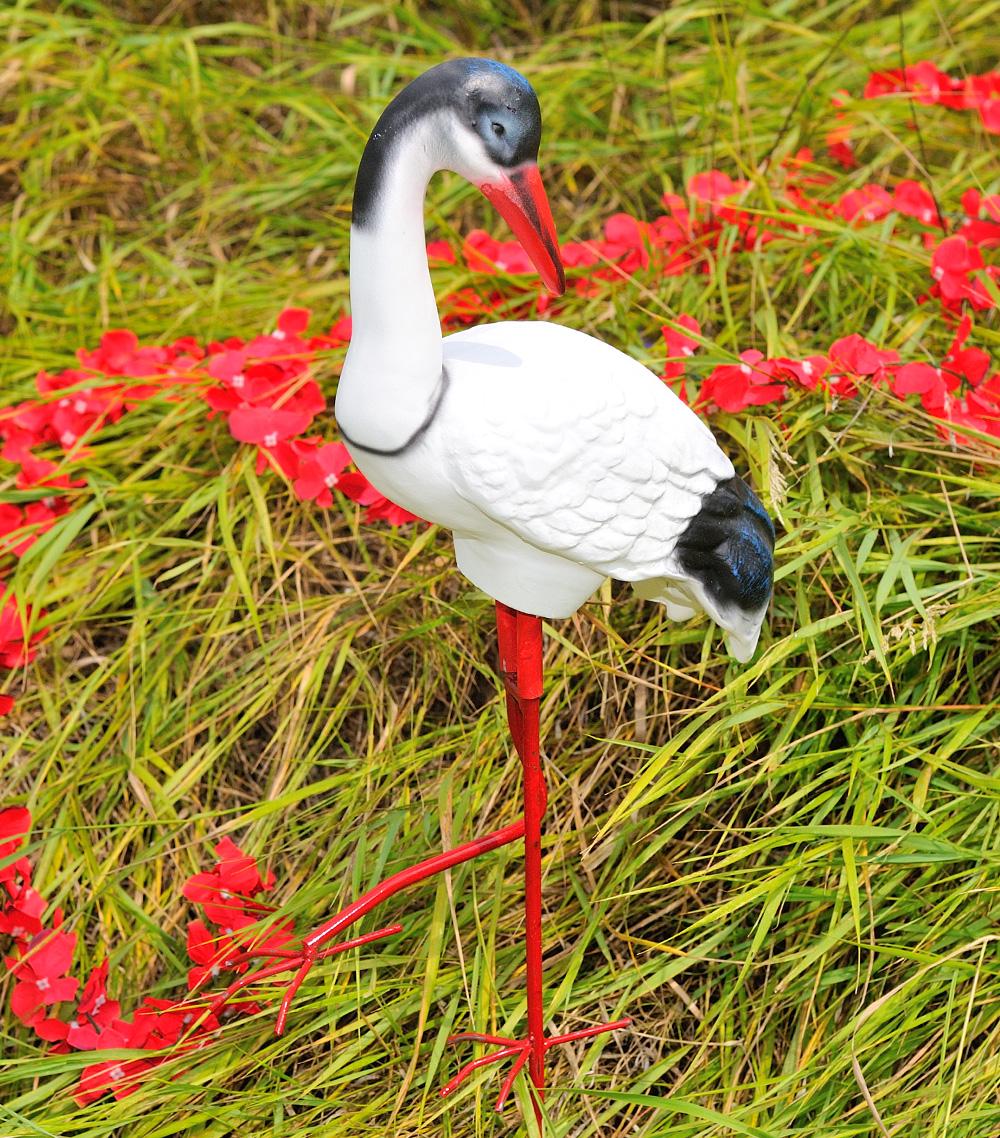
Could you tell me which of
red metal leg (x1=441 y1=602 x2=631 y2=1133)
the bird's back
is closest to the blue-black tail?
the bird's back

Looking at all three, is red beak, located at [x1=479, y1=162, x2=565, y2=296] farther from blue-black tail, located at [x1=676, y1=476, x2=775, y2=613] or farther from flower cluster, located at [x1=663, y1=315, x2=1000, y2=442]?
flower cluster, located at [x1=663, y1=315, x2=1000, y2=442]

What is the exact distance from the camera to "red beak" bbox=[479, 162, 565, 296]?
1.02m

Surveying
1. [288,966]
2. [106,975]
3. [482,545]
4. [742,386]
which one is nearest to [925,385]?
[742,386]

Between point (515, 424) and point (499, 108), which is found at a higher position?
point (499, 108)

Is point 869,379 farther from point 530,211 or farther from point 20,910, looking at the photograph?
point 20,910

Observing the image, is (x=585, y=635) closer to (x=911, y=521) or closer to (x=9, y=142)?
(x=911, y=521)

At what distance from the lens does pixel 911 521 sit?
1.60 m

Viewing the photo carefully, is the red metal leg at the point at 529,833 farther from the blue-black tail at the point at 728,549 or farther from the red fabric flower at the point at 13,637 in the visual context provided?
the red fabric flower at the point at 13,637

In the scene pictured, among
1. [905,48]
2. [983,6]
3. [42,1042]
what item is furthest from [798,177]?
[42,1042]

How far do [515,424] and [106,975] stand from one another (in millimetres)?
888

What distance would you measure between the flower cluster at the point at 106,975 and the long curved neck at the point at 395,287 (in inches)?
26.6

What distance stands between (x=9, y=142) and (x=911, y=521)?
175 cm

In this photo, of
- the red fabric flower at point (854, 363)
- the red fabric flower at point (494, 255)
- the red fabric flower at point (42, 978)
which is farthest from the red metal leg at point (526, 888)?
the red fabric flower at point (494, 255)

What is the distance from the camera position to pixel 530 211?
3.40 ft
